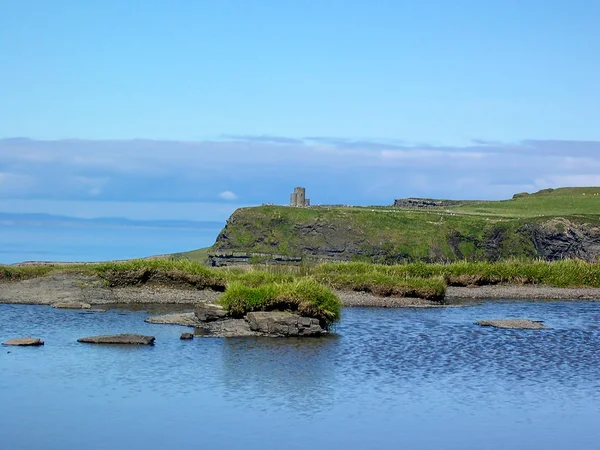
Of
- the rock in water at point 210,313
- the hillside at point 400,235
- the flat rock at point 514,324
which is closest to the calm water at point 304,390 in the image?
the flat rock at point 514,324

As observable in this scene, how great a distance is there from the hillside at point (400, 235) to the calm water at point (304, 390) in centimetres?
6227

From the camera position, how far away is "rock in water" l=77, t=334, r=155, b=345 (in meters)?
29.1

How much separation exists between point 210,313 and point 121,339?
17.8ft

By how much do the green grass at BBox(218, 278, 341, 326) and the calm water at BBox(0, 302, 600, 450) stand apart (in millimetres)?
1289

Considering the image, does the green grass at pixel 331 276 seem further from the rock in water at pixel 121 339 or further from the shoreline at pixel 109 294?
the rock in water at pixel 121 339

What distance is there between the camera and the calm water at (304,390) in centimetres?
1783

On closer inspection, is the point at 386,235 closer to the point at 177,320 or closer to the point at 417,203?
the point at 417,203

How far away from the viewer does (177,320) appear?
34.8 m

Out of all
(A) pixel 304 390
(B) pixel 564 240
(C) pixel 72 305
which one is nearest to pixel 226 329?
(A) pixel 304 390

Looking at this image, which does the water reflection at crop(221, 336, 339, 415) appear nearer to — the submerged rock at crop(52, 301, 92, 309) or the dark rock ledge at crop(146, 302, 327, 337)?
the dark rock ledge at crop(146, 302, 327, 337)

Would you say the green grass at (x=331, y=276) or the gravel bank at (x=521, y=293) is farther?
the gravel bank at (x=521, y=293)

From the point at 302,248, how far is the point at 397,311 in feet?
215

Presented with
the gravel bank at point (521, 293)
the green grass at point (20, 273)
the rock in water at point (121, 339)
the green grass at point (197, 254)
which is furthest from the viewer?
the green grass at point (197, 254)

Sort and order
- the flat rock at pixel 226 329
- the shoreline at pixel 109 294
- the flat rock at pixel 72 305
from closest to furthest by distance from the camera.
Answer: the flat rock at pixel 226 329, the flat rock at pixel 72 305, the shoreline at pixel 109 294
